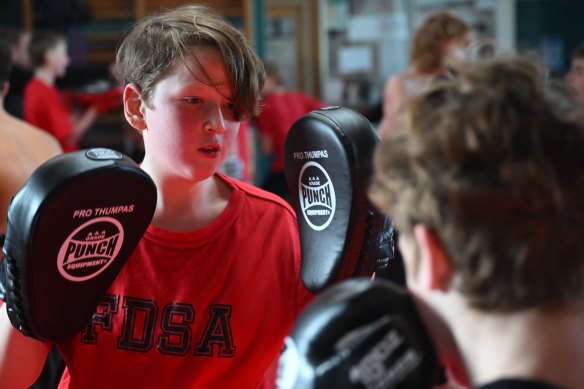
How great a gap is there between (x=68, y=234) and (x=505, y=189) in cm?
61

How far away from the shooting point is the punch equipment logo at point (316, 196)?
40.8 inches

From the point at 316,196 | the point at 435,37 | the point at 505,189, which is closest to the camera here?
the point at 505,189

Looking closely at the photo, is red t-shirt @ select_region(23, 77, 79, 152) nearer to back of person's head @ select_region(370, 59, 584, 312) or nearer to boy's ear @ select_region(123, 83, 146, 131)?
boy's ear @ select_region(123, 83, 146, 131)

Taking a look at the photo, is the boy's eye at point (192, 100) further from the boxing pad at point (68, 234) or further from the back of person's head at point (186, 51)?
the boxing pad at point (68, 234)

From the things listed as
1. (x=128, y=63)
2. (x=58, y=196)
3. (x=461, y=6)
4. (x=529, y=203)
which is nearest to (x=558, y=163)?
(x=529, y=203)

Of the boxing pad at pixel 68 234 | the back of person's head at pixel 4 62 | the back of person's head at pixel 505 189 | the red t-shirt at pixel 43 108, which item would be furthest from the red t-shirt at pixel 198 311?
the red t-shirt at pixel 43 108

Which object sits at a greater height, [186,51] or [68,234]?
[186,51]

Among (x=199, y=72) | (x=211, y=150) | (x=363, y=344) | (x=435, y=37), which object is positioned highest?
(x=435, y=37)

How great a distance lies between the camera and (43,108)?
336cm

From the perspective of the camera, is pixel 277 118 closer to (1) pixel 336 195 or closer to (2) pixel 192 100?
(2) pixel 192 100

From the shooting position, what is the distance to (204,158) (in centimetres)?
112

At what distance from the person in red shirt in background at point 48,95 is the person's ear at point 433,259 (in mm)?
3080

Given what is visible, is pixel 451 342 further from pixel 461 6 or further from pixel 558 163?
pixel 461 6

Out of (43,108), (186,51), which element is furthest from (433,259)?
(43,108)
